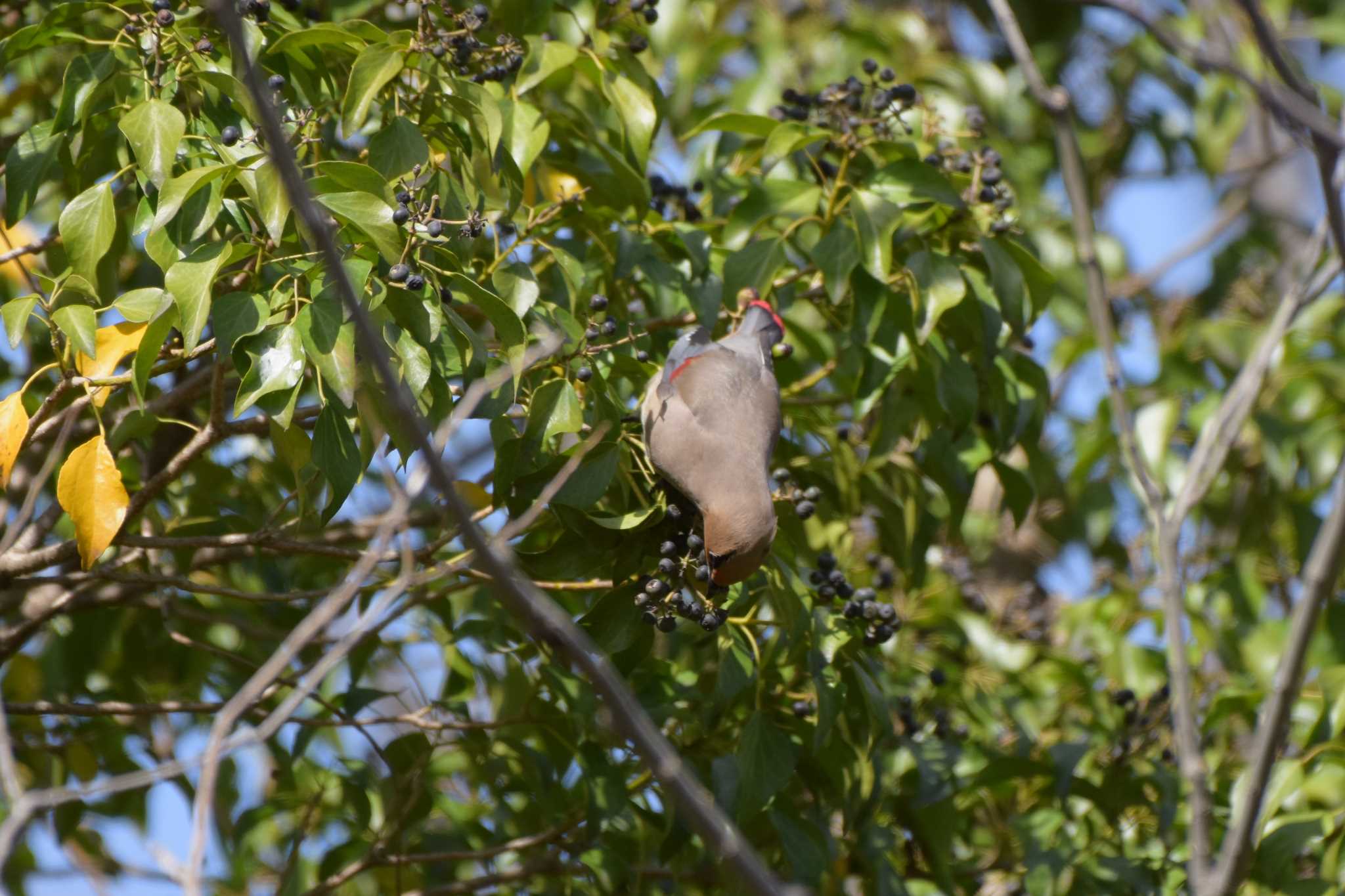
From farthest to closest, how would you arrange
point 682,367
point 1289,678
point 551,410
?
point 682,367, point 551,410, point 1289,678

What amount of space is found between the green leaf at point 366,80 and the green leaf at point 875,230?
1.13m

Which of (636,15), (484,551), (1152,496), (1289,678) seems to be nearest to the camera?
(484,551)

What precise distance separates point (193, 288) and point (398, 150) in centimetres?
61

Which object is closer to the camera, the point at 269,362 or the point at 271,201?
the point at 269,362

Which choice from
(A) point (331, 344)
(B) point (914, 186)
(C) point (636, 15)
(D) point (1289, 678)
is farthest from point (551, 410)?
(D) point (1289, 678)

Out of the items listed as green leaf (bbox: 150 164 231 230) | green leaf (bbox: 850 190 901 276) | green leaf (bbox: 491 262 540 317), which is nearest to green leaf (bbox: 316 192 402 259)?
green leaf (bbox: 150 164 231 230)

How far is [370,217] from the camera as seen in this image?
2.81m

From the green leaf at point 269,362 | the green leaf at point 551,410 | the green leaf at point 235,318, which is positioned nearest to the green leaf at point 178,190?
the green leaf at point 235,318

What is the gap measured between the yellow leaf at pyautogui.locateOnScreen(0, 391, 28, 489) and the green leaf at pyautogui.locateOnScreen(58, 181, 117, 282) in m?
0.31

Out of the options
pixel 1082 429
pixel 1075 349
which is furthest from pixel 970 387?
pixel 1082 429

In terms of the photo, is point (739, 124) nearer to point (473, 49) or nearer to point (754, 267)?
point (754, 267)

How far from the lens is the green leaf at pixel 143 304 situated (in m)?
2.77

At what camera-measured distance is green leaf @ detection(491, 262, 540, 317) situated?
3.08 m

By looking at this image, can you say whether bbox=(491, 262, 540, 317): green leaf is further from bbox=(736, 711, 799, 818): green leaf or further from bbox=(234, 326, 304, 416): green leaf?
bbox=(736, 711, 799, 818): green leaf
